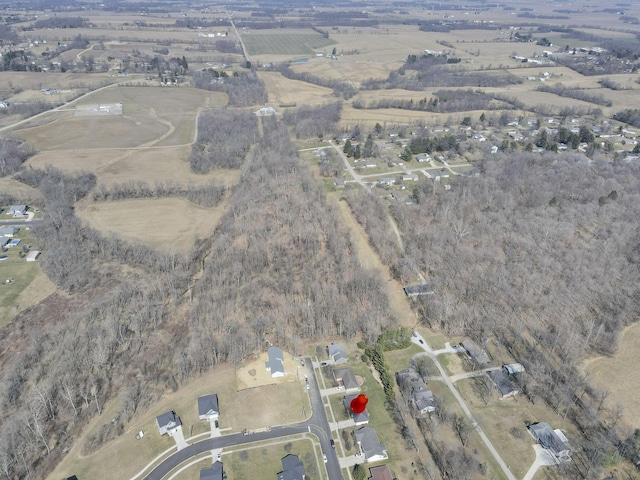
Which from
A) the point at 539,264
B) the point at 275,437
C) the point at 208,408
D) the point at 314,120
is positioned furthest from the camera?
the point at 314,120

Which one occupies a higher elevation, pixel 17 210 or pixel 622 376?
pixel 17 210

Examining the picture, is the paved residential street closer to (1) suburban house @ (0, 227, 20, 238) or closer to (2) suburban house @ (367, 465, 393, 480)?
(2) suburban house @ (367, 465, 393, 480)

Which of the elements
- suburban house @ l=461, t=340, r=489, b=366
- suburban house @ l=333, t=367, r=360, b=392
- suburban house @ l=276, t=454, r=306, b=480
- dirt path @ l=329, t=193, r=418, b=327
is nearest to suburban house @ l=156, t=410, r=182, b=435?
suburban house @ l=276, t=454, r=306, b=480

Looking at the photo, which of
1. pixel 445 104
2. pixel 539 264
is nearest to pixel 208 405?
pixel 539 264

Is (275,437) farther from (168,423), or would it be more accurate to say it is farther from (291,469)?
(168,423)

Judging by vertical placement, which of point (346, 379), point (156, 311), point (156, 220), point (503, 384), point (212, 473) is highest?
point (156, 220)

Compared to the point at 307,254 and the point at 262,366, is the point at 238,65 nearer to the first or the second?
the point at 307,254

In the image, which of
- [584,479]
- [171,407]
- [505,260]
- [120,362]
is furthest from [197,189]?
[584,479]
